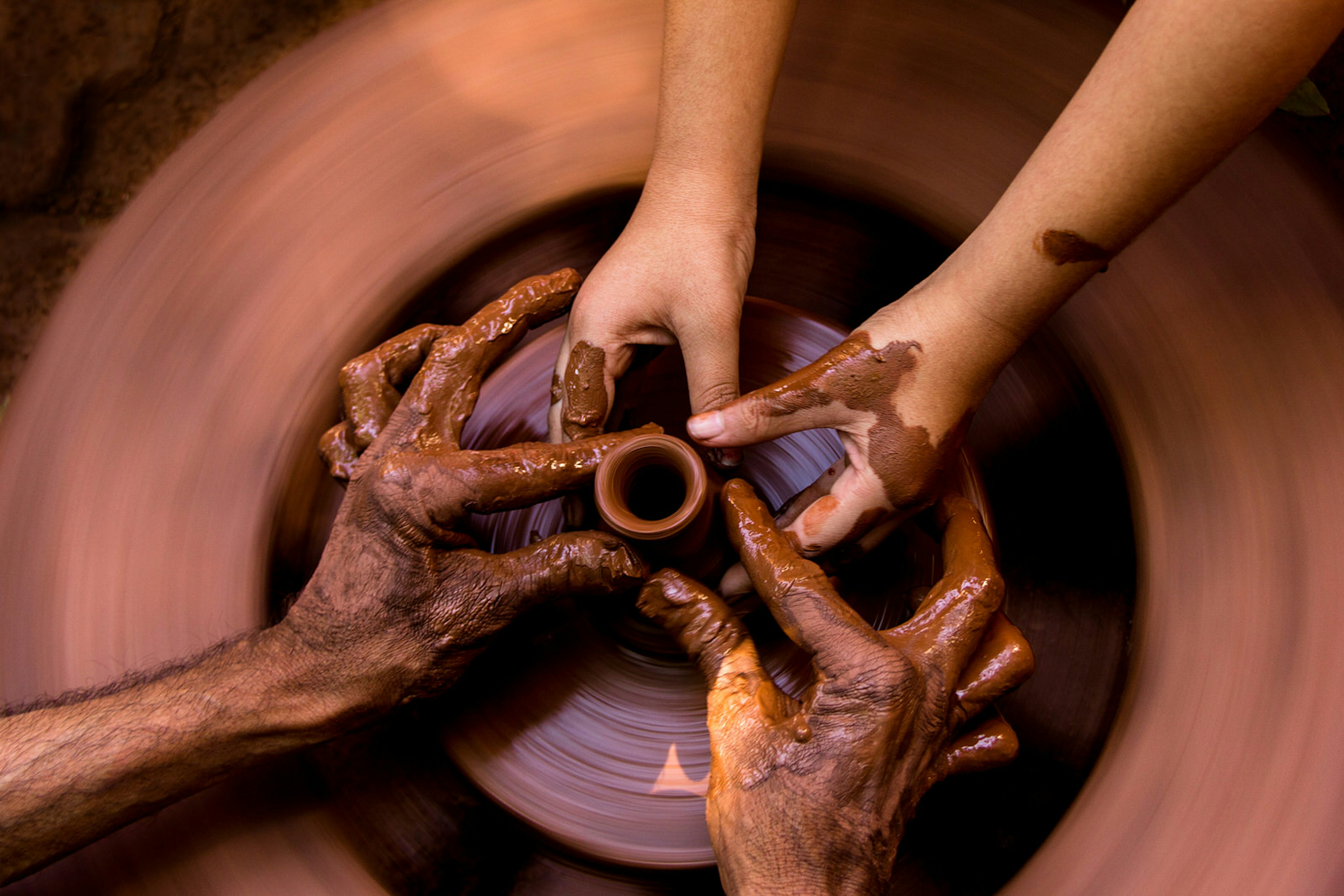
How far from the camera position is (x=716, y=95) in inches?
59.7

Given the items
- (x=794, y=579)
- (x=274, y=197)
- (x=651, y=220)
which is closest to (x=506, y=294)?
(x=651, y=220)

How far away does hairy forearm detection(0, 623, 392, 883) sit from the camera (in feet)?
4.37

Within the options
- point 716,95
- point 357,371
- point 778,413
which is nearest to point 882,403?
point 778,413

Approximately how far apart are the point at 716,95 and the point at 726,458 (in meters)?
0.72

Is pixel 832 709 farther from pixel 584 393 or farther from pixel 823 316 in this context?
pixel 823 316

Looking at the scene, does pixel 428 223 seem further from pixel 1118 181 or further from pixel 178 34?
pixel 178 34

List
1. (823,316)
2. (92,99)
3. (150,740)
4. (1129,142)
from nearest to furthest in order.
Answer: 1. (1129,142)
2. (150,740)
3. (823,316)
4. (92,99)

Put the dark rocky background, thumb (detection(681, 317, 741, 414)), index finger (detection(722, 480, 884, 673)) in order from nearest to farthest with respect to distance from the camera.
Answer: index finger (detection(722, 480, 884, 673)) → thumb (detection(681, 317, 741, 414)) → the dark rocky background

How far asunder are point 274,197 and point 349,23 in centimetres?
44

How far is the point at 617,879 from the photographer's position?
1.48 metres

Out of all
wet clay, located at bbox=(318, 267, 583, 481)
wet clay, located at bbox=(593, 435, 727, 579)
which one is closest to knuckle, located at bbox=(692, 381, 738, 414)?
wet clay, located at bbox=(593, 435, 727, 579)

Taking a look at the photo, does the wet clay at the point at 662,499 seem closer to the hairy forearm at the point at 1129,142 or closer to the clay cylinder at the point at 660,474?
the clay cylinder at the point at 660,474

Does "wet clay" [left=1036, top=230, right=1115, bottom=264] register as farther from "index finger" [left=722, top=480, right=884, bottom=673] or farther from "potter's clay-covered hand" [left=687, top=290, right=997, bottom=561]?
"index finger" [left=722, top=480, right=884, bottom=673]

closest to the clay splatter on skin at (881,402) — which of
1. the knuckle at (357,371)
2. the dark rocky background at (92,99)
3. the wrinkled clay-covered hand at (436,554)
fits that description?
the wrinkled clay-covered hand at (436,554)
